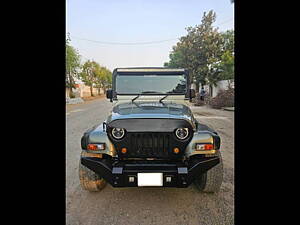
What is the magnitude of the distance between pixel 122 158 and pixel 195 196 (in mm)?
1047

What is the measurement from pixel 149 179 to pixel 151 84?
5.52 ft

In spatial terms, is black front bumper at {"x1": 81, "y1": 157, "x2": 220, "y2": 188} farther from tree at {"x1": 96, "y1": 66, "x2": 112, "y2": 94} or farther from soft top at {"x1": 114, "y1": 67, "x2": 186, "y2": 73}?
tree at {"x1": 96, "y1": 66, "x2": 112, "y2": 94}

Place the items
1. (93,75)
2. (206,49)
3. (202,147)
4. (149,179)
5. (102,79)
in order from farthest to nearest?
(102,79), (93,75), (206,49), (202,147), (149,179)

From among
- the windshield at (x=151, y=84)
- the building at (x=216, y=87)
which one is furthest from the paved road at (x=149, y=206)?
the building at (x=216, y=87)

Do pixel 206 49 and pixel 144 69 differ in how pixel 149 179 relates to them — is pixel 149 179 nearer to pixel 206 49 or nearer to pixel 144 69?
pixel 144 69

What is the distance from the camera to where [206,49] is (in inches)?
641

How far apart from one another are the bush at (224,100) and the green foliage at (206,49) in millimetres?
2735

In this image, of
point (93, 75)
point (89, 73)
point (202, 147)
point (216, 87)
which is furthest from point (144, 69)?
point (93, 75)
